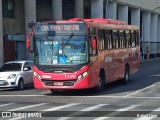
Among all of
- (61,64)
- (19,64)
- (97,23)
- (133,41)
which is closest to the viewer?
(61,64)

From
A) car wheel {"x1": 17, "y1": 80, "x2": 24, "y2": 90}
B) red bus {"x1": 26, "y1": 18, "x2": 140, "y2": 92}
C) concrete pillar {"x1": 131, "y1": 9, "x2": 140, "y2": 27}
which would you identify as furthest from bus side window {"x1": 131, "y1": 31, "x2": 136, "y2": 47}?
concrete pillar {"x1": 131, "y1": 9, "x2": 140, "y2": 27}

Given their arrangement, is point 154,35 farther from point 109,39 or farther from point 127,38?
point 109,39

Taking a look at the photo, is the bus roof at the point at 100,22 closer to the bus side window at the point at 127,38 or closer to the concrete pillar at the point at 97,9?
the bus side window at the point at 127,38

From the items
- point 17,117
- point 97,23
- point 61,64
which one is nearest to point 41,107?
point 17,117

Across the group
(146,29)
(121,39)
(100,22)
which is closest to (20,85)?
(100,22)

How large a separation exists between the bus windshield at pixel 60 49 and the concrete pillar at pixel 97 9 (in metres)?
32.6

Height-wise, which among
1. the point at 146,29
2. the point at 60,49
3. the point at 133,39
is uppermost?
the point at 146,29

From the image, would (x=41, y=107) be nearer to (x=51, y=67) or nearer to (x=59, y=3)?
(x=51, y=67)

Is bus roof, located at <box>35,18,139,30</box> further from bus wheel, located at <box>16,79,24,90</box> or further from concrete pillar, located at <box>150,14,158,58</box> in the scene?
concrete pillar, located at <box>150,14,158,58</box>

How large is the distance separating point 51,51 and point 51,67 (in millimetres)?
694

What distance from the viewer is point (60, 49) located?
2025 cm

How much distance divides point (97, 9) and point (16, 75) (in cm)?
2947

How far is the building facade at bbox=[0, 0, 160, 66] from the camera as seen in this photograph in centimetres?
4053

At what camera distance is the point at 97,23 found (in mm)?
21766
